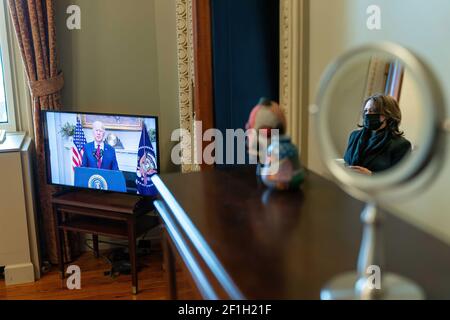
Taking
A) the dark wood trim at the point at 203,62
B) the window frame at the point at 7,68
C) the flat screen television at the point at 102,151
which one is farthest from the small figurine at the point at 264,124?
the window frame at the point at 7,68

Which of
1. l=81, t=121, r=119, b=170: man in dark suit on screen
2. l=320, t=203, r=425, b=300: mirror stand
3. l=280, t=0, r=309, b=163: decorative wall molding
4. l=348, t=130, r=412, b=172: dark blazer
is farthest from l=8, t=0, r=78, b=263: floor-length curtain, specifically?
l=320, t=203, r=425, b=300: mirror stand

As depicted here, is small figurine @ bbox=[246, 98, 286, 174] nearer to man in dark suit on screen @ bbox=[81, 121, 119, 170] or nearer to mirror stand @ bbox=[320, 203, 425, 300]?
mirror stand @ bbox=[320, 203, 425, 300]

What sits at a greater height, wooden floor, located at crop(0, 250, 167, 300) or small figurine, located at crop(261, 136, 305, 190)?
small figurine, located at crop(261, 136, 305, 190)

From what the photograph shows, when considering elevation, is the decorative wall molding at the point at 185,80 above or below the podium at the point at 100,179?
above

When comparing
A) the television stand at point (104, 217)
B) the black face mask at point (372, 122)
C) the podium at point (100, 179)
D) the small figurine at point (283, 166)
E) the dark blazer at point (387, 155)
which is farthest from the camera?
the podium at point (100, 179)

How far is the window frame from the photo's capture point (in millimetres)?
2906

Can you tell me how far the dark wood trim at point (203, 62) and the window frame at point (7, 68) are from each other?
4.83 feet

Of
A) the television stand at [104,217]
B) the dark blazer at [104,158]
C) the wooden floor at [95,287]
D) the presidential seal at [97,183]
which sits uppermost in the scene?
the dark blazer at [104,158]

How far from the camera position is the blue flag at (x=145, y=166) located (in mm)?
2656

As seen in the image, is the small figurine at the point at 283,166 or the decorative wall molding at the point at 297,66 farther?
the decorative wall molding at the point at 297,66

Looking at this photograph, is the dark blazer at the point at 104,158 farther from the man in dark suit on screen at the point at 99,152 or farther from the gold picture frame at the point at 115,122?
the gold picture frame at the point at 115,122

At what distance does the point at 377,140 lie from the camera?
1.10m

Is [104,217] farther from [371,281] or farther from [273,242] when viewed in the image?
[371,281]

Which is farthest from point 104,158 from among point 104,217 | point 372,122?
point 372,122
